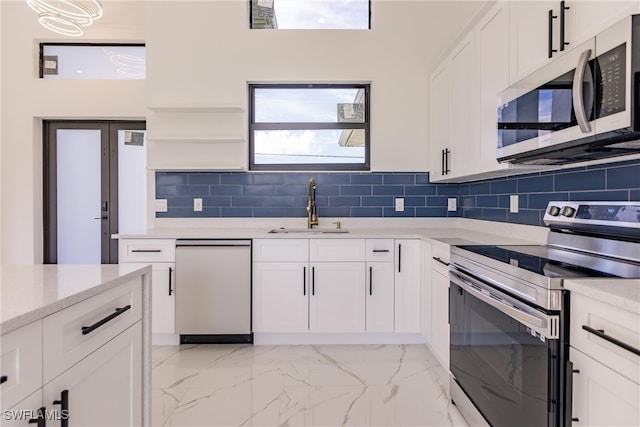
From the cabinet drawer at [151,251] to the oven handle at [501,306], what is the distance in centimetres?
204

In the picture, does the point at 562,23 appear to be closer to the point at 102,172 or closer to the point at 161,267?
the point at 161,267

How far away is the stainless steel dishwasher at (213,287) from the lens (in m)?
2.78

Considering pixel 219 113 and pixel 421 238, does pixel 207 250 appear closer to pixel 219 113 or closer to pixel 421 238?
pixel 219 113

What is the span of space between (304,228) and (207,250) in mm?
898

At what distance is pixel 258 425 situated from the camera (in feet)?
6.05

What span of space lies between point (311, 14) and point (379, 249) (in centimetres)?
232

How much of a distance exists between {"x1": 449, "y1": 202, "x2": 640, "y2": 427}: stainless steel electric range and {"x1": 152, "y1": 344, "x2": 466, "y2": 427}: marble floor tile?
0.32 metres

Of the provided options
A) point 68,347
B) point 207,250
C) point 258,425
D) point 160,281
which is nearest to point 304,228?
point 207,250

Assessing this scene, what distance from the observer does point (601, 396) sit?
999 mm

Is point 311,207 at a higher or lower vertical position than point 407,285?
higher

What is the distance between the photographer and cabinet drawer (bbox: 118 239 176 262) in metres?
2.80

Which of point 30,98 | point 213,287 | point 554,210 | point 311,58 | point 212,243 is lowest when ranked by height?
point 213,287

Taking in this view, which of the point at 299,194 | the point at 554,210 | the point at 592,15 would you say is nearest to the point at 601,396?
the point at 554,210

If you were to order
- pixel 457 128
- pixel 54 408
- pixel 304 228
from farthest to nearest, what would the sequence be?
pixel 304 228
pixel 457 128
pixel 54 408
